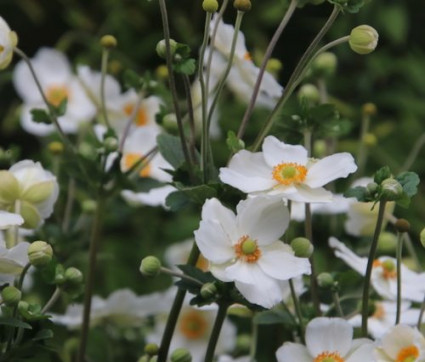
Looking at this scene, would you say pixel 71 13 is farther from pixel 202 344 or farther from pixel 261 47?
pixel 202 344

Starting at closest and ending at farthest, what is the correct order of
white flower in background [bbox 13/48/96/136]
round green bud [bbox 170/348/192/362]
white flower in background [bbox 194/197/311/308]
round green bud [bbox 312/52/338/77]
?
white flower in background [bbox 194/197/311/308]
round green bud [bbox 170/348/192/362]
round green bud [bbox 312/52/338/77]
white flower in background [bbox 13/48/96/136]

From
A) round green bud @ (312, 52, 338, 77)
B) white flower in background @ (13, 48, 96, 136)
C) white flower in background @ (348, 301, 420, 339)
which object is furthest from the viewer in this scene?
white flower in background @ (13, 48, 96, 136)

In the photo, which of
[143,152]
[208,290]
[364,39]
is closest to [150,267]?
[208,290]

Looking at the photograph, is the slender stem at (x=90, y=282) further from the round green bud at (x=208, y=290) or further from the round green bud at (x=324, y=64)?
the round green bud at (x=324, y=64)

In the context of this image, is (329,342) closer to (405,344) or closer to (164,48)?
(405,344)

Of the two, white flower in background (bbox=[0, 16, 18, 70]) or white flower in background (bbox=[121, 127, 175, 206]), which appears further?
white flower in background (bbox=[121, 127, 175, 206])

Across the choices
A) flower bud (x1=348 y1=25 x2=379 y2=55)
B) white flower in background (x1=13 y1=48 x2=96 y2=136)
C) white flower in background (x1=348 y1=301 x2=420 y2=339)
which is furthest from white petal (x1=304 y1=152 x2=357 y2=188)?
white flower in background (x1=13 y1=48 x2=96 y2=136)

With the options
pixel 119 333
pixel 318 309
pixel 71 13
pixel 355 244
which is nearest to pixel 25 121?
pixel 119 333

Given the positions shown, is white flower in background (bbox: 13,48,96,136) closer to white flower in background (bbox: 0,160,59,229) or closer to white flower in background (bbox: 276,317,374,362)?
white flower in background (bbox: 0,160,59,229)
